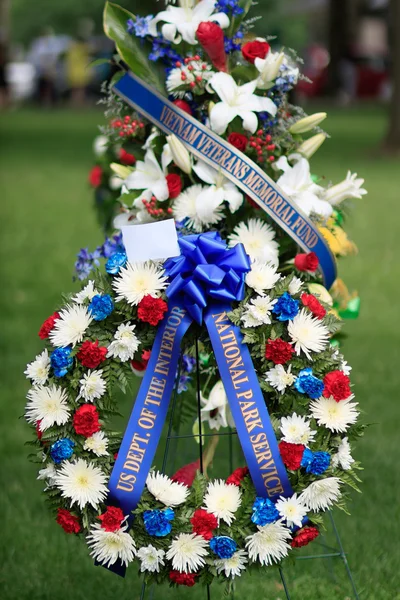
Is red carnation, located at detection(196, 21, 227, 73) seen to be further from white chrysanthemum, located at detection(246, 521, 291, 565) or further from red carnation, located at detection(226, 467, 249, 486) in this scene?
white chrysanthemum, located at detection(246, 521, 291, 565)

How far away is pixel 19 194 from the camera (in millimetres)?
16203

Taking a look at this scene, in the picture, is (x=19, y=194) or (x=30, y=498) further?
(x=19, y=194)

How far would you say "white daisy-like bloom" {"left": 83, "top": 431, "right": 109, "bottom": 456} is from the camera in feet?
12.1

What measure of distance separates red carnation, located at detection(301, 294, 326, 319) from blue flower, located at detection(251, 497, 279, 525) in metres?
0.61

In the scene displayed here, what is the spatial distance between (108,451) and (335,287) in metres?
1.52

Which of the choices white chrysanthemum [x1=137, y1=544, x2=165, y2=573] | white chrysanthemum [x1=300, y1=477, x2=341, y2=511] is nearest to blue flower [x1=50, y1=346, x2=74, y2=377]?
white chrysanthemum [x1=137, y1=544, x2=165, y2=573]

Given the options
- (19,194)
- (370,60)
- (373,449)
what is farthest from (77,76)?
(373,449)

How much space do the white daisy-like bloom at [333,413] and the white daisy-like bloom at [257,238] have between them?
2.91 ft

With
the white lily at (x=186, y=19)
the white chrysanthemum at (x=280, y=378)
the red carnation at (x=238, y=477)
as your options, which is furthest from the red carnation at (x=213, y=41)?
the red carnation at (x=238, y=477)

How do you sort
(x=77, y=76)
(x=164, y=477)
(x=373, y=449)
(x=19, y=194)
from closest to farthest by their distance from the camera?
(x=164, y=477) < (x=373, y=449) < (x=19, y=194) < (x=77, y=76)

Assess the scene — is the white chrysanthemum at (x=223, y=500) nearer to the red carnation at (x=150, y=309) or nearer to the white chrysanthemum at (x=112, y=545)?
the white chrysanthemum at (x=112, y=545)

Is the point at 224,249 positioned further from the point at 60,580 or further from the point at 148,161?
the point at 60,580

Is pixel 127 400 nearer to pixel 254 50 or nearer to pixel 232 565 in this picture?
pixel 254 50

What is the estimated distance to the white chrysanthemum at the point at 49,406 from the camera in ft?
12.1
